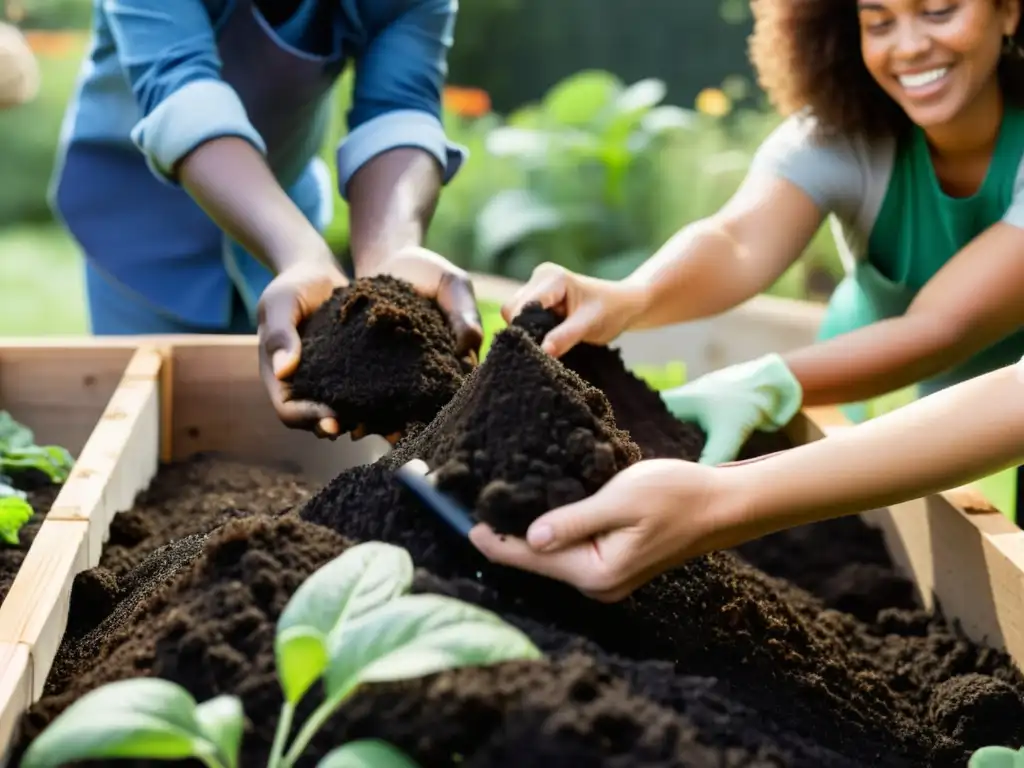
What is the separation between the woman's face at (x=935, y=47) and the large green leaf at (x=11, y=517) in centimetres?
135

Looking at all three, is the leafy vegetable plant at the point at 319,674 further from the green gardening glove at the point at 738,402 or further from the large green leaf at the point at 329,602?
the green gardening glove at the point at 738,402

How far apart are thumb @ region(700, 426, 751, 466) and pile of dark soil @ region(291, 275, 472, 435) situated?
0.35 meters

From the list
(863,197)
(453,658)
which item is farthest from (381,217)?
(453,658)

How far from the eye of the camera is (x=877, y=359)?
169 centimetres

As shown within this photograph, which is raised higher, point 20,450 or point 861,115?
point 861,115

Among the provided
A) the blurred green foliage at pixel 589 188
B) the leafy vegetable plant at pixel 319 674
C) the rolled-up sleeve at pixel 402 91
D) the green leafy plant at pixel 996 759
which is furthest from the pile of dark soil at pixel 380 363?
the blurred green foliage at pixel 589 188

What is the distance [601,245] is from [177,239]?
2220 millimetres

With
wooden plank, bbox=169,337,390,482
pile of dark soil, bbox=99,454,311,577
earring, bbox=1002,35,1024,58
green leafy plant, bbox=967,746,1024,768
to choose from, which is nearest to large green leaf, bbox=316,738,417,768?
green leafy plant, bbox=967,746,1024,768

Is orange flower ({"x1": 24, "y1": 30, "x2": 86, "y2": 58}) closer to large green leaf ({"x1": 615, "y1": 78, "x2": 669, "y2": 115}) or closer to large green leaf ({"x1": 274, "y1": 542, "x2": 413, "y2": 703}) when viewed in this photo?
large green leaf ({"x1": 615, "y1": 78, "x2": 669, "y2": 115})

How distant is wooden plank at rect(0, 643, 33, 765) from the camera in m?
0.86

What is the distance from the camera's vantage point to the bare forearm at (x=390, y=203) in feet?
5.76

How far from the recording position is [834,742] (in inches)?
40.1

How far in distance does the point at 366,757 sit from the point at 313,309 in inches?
38.1

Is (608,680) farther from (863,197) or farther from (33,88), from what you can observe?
(33,88)
